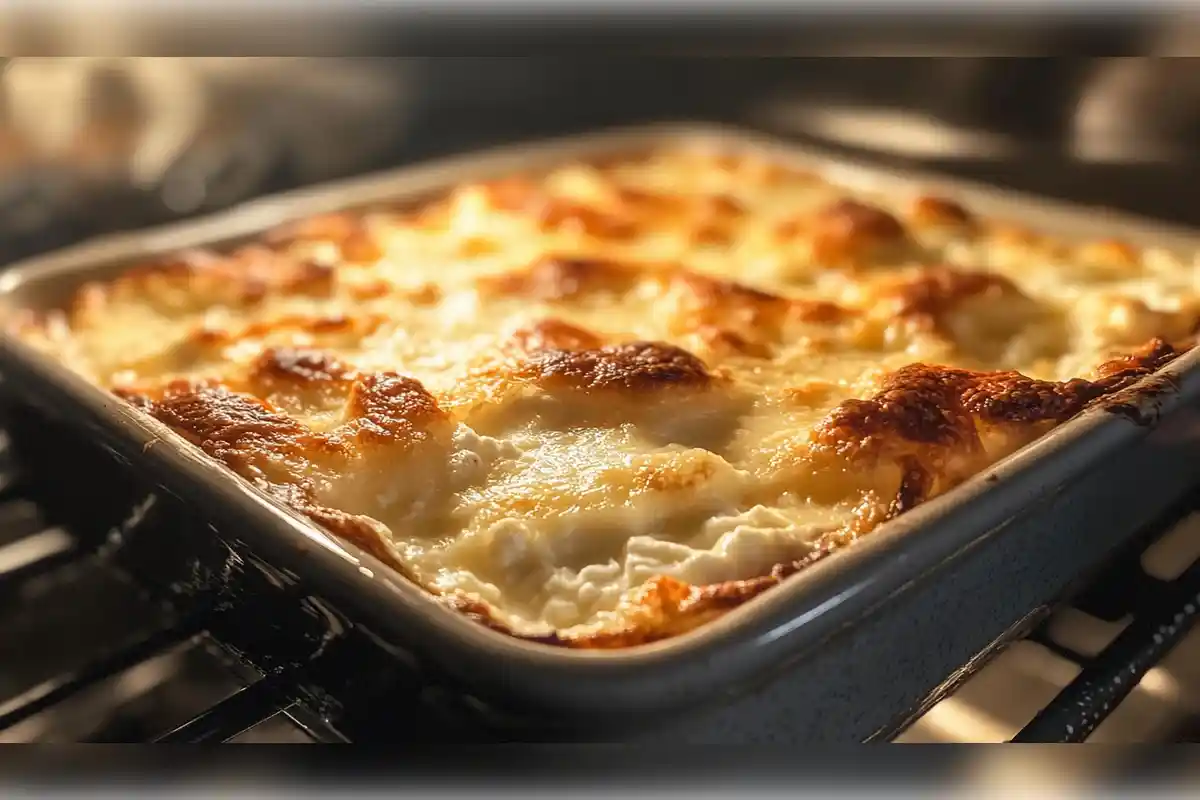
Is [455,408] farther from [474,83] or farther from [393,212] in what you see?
[474,83]

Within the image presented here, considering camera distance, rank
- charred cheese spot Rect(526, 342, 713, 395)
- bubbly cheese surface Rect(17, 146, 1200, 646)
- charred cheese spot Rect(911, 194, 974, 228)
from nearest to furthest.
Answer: bubbly cheese surface Rect(17, 146, 1200, 646) < charred cheese spot Rect(526, 342, 713, 395) < charred cheese spot Rect(911, 194, 974, 228)

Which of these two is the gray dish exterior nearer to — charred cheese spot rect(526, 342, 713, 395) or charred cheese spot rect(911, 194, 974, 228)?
charred cheese spot rect(526, 342, 713, 395)

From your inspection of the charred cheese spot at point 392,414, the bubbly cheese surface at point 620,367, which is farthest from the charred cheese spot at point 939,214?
the charred cheese spot at point 392,414

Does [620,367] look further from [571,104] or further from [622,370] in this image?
[571,104]

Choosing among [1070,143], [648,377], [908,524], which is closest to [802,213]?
[1070,143]

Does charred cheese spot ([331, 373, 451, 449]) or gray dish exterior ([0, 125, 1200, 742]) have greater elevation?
charred cheese spot ([331, 373, 451, 449])

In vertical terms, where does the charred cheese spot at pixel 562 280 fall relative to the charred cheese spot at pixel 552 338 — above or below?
above

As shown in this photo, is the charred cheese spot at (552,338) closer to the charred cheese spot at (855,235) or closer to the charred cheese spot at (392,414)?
the charred cheese spot at (392,414)

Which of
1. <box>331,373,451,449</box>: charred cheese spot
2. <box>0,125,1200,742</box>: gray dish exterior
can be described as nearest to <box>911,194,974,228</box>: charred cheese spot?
<box>0,125,1200,742</box>: gray dish exterior
